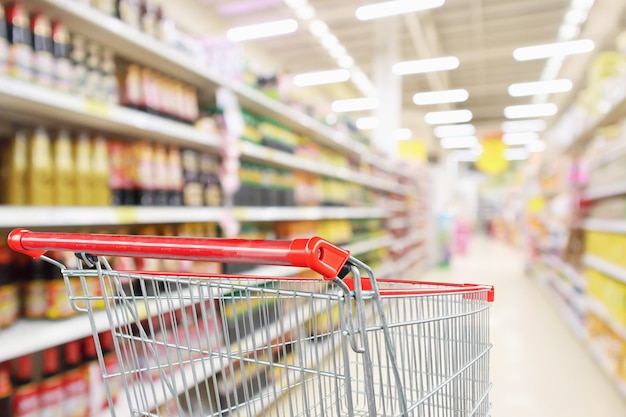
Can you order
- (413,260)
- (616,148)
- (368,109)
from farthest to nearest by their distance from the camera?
(368,109) → (413,260) → (616,148)

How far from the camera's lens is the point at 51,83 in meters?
1.56

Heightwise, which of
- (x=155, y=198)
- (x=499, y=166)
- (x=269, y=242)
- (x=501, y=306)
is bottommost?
(x=501, y=306)

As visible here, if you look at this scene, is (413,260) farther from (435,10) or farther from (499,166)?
(499,166)

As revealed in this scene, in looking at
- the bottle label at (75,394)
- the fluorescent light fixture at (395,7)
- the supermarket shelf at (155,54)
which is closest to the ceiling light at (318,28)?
the fluorescent light fixture at (395,7)

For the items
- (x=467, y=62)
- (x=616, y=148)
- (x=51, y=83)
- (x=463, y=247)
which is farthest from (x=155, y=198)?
(x=463, y=247)

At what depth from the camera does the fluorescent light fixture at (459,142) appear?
1763 cm

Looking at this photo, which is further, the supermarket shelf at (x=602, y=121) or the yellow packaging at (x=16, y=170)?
the supermarket shelf at (x=602, y=121)

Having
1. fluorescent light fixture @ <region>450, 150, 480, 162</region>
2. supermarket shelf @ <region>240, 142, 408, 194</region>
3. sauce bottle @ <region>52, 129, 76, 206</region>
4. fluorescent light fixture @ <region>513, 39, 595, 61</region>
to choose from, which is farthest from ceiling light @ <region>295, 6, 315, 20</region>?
fluorescent light fixture @ <region>450, 150, 480, 162</region>

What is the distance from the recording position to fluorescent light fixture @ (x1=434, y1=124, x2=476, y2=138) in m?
15.9

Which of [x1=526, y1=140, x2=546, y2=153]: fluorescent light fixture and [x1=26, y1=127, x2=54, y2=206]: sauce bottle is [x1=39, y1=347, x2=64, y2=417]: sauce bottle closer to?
[x1=26, y1=127, x2=54, y2=206]: sauce bottle

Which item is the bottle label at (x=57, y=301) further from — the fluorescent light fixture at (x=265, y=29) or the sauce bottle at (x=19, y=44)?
the fluorescent light fixture at (x=265, y=29)

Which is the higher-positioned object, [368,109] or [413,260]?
[368,109]

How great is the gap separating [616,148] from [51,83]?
12.0ft

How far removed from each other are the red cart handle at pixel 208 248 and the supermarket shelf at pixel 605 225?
321cm
